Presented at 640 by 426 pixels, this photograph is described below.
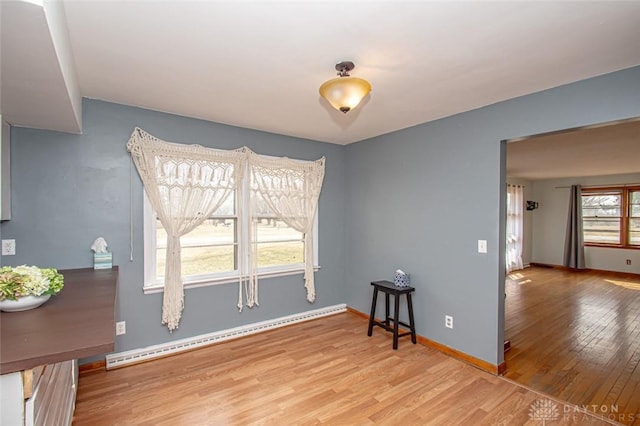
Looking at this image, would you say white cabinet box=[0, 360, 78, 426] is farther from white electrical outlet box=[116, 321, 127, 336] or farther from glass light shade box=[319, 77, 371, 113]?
glass light shade box=[319, 77, 371, 113]

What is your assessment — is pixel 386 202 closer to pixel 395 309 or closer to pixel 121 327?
pixel 395 309

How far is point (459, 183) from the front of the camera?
3.12m

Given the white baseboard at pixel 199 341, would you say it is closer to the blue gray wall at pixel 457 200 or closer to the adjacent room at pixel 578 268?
the blue gray wall at pixel 457 200

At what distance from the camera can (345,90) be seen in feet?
6.31

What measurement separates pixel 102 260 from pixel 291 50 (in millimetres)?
2438

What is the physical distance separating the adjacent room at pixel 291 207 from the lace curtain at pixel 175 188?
0.02 meters

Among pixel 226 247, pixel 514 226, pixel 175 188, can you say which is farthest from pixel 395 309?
pixel 514 226

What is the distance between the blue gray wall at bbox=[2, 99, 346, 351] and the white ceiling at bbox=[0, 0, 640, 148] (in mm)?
203

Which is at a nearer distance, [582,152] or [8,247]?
[8,247]

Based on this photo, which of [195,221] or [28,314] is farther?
[195,221]

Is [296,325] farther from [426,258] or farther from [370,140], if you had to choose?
[370,140]

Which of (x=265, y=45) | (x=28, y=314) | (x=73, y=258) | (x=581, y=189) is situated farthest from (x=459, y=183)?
(x=581, y=189)

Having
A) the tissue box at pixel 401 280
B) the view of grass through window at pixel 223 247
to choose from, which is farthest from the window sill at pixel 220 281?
the tissue box at pixel 401 280

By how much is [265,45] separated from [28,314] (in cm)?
188
